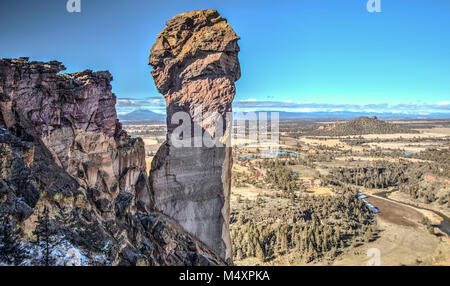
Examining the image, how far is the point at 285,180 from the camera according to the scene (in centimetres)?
5816

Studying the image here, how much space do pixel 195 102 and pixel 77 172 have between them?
6.08 metres

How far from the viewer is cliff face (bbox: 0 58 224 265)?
730cm

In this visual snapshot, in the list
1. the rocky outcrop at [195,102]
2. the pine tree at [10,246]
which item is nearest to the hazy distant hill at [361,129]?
the rocky outcrop at [195,102]

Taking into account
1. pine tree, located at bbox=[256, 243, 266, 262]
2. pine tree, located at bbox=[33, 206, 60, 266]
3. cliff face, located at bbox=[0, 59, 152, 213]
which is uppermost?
cliff face, located at bbox=[0, 59, 152, 213]

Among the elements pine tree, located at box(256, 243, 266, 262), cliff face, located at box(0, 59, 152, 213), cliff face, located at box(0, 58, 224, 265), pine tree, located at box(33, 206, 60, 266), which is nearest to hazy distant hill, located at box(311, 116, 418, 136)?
pine tree, located at box(256, 243, 266, 262)

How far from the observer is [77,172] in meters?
12.1

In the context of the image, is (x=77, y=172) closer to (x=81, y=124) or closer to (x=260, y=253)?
(x=81, y=124)

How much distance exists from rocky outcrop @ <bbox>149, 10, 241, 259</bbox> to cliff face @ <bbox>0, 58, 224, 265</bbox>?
903 millimetres

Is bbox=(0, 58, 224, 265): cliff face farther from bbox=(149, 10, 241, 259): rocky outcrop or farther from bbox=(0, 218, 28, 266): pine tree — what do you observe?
bbox=(149, 10, 241, 259): rocky outcrop

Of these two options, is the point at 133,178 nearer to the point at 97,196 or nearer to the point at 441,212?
the point at 97,196

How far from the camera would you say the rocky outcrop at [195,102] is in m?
14.7

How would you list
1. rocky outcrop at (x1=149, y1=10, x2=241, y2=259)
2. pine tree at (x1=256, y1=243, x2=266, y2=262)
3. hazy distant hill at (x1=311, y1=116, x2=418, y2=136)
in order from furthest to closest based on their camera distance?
hazy distant hill at (x1=311, y1=116, x2=418, y2=136), pine tree at (x1=256, y1=243, x2=266, y2=262), rocky outcrop at (x1=149, y1=10, x2=241, y2=259)

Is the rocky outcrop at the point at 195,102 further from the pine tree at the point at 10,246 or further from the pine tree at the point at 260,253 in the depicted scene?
the pine tree at the point at 260,253

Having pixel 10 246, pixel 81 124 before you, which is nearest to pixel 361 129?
pixel 81 124
